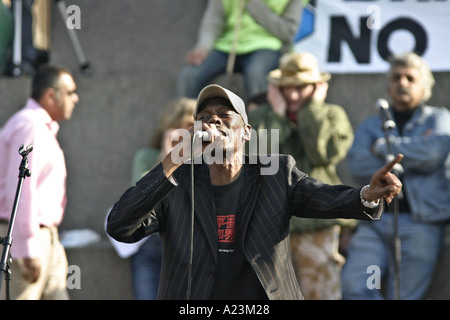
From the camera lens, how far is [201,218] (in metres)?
3.75

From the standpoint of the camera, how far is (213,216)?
12.3 ft

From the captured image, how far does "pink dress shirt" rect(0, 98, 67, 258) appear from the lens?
5344 mm

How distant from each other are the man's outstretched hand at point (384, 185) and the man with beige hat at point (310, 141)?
7.47 feet

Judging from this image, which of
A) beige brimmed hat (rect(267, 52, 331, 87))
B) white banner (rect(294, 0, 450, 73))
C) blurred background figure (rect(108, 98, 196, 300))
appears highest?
white banner (rect(294, 0, 450, 73))

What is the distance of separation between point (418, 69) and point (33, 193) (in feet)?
9.86

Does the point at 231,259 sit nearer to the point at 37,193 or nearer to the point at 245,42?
the point at 37,193

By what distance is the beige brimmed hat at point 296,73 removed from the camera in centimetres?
624

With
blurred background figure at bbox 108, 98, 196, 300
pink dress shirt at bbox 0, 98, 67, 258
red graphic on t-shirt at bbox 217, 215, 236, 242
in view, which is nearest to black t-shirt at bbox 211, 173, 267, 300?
red graphic on t-shirt at bbox 217, 215, 236, 242

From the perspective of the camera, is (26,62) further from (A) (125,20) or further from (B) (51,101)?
(B) (51,101)

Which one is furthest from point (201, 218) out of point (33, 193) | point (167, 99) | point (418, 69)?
point (167, 99)

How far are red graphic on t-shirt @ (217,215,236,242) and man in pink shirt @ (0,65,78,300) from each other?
2.00 meters

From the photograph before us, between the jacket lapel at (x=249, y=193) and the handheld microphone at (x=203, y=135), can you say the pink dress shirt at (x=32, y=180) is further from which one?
the handheld microphone at (x=203, y=135)

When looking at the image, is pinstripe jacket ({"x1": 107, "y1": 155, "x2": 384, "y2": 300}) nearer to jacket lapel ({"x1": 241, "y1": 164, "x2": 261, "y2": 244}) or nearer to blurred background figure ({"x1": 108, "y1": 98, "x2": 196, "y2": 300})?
jacket lapel ({"x1": 241, "y1": 164, "x2": 261, "y2": 244})

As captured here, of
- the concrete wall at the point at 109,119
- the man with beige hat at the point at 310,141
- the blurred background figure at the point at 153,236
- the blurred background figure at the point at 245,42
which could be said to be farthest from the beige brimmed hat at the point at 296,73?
the concrete wall at the point at 109,119
